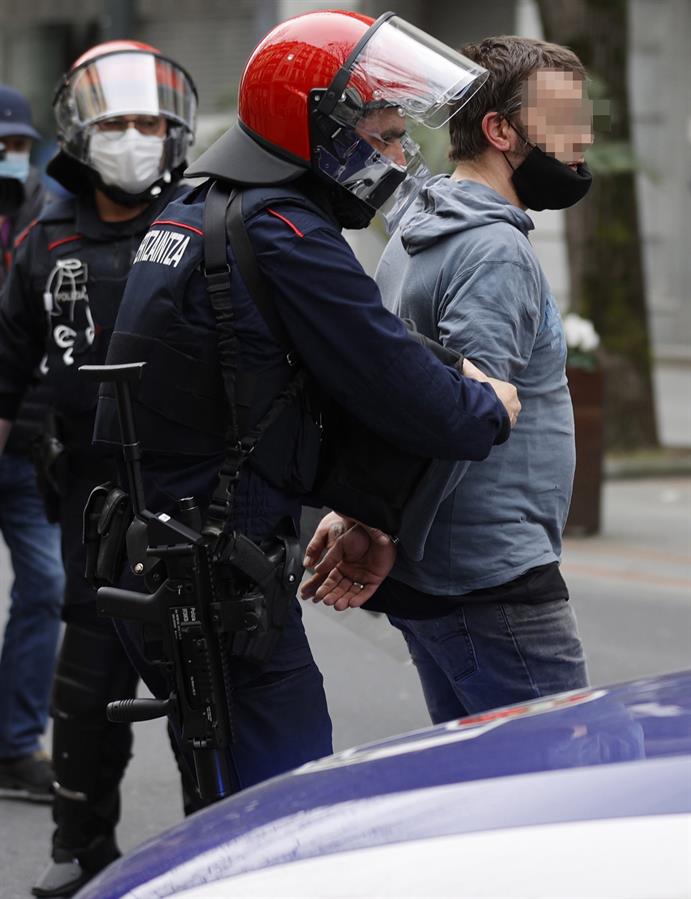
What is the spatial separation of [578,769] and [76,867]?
2.02 metres

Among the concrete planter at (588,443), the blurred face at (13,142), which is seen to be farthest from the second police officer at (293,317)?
the concrete planter at (588,443)

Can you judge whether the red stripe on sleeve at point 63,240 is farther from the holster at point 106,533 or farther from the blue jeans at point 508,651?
the blue jeans at point 508,651

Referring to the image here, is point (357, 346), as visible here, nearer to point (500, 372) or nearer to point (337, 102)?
point (500, 372)

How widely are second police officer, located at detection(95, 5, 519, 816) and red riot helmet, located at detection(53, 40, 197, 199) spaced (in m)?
1.15

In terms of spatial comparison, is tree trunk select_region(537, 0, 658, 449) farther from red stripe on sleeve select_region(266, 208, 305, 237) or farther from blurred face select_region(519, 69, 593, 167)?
red stripe on sleeve select_region(266, 208, 305, 237)

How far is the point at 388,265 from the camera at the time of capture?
3088 mm

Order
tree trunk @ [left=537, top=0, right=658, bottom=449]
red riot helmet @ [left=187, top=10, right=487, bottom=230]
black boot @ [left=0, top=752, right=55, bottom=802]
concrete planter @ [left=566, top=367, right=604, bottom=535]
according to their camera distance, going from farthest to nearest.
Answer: tree trunk @ [left=537, top=0, right=658, bottom=449] → concrete planter @ [left=566, top=367, right=604, bottom=535] → black boot @ [left=0, top=752, right=55, bottom=802] → red riot helmet @ [left=187, top=10, right=487, bottom=230]

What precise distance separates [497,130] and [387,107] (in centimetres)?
32

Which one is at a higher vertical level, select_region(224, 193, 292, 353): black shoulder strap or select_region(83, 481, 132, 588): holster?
select_region(224, 193, 292, 353): black shoulder strap

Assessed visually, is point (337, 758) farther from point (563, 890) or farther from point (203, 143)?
point (203, 143)

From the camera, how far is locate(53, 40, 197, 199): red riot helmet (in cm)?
379

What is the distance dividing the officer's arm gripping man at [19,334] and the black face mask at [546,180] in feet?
4.45

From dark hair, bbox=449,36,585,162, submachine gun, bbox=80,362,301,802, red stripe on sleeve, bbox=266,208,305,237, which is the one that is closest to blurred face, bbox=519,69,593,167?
dark hair, bbox=449,36,585,162

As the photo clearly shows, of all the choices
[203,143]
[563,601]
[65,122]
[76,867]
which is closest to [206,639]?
[563,601]
